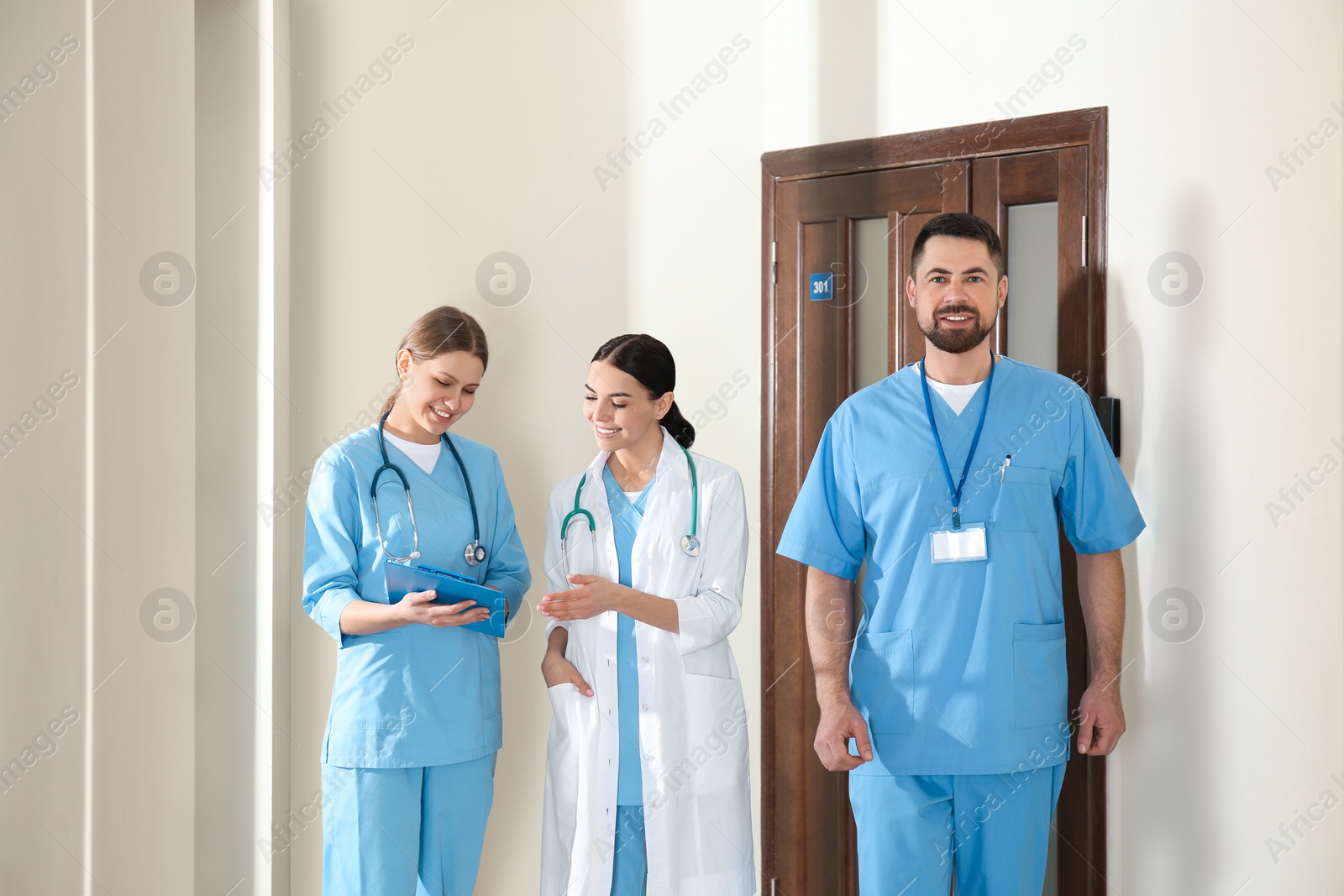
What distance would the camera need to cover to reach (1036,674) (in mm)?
1936

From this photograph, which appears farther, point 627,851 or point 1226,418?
point 1226,418

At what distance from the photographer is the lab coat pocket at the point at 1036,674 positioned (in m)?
1.92

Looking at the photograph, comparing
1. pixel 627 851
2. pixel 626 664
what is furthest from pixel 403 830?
pixel 626 664

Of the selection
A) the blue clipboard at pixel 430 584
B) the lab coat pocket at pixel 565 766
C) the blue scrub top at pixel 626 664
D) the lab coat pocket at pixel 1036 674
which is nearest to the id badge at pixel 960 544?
the lab coat pocket at pixel 1036 674

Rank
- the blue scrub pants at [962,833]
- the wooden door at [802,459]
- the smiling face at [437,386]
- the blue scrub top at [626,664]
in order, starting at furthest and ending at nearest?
the wooden door at [802,459], the smiling face at [437,386], the blue scrub top at [626,664], the blue scrub pants at [962,833]

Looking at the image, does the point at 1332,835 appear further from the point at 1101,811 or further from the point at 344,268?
the point at 344,268

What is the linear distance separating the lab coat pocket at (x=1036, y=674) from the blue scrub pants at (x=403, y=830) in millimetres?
1133

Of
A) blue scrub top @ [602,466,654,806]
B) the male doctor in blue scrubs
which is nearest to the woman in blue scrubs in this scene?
blue scrub top @ [602,466,654,806]

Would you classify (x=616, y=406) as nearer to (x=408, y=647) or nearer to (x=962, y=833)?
→ (x=408, y=647)

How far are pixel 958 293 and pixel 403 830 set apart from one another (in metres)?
1.58

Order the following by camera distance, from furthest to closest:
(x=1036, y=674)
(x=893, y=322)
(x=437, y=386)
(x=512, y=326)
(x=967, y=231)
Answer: (x=512, y=326), (x=893, y=322), (x=437, y=386), (x=967, y=231), (x=1036, y=674)

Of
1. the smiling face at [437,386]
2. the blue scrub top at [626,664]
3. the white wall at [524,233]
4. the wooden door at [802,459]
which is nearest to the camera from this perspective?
the blue scrub top at [626,664]

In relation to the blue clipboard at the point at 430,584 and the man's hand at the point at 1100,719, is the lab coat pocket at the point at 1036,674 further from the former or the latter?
the blue clipboard at the point at 430,584

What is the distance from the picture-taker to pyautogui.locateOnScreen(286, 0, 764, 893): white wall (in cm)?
256
